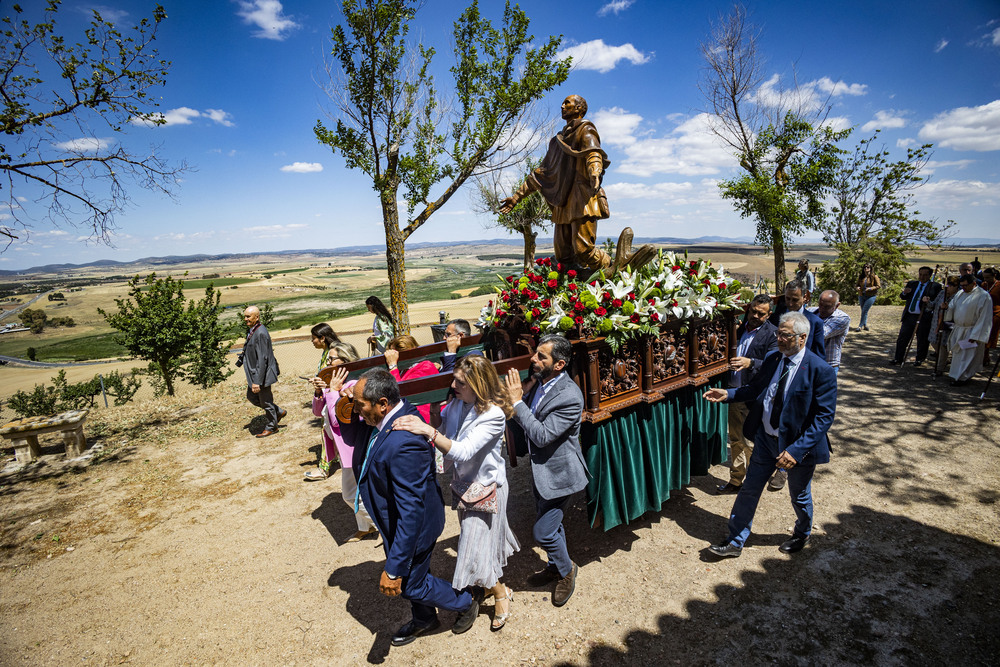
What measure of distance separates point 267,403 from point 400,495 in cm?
628

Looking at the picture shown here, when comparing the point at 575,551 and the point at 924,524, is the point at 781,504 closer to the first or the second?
the point at 924,524

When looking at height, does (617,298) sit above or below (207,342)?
above

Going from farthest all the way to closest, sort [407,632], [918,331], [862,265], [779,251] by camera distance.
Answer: [862,265]
[779,251]
[918,331]
[407,632]

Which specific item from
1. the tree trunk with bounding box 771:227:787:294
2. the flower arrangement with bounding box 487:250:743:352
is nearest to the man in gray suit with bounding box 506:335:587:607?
the flower arrangement with bounding box 487:250:743:352

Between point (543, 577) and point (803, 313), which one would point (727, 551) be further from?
point (803, 313)

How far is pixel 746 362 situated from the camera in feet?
14.1

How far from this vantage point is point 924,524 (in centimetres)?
442

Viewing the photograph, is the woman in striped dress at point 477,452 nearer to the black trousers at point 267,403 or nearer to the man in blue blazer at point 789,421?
the man in blue blazer at point 789,421

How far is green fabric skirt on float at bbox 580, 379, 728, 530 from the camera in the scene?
4.12 m

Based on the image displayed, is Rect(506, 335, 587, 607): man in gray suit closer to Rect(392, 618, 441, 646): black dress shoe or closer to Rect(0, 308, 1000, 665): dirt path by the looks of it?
Rect(0, 308, 1000, 665): dirt path

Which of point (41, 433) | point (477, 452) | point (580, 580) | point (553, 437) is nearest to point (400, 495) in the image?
point (477, 452)

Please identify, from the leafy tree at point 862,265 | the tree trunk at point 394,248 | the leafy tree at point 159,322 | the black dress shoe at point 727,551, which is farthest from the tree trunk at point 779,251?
the leafy tree at point 159,322

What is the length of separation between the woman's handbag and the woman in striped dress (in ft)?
0.05

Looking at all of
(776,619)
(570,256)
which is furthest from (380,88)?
(776,619)
